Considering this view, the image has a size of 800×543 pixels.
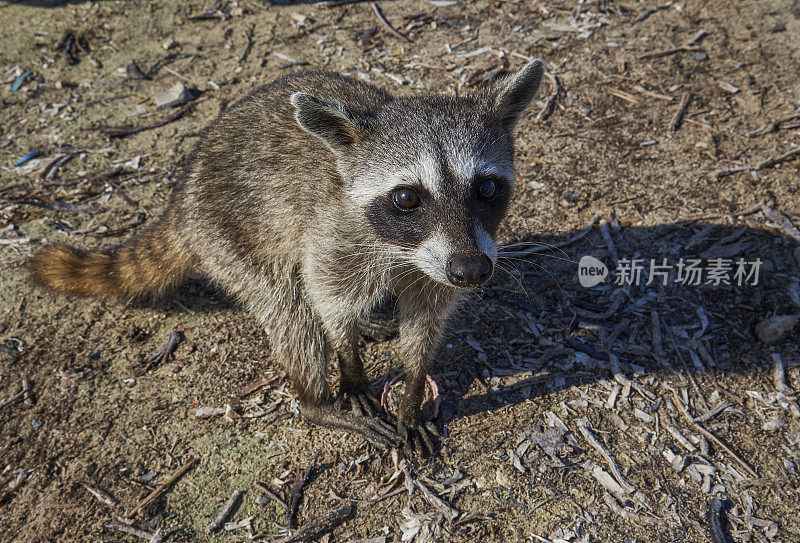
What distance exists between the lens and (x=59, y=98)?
22.0 feet

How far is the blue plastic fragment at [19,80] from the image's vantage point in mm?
6819

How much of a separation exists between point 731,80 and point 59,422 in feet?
23.0

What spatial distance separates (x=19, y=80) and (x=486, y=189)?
6294 mm

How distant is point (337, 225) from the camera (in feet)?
11.8

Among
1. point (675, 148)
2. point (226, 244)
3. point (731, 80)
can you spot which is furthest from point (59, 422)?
point (731, 80)

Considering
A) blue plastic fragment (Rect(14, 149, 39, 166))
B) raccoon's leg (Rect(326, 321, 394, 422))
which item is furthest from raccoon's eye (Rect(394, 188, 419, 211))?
blue plastic fragment (Rect(14, 149, 39, 166))

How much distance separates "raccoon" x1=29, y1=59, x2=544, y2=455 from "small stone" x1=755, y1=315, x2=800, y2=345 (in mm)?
2492

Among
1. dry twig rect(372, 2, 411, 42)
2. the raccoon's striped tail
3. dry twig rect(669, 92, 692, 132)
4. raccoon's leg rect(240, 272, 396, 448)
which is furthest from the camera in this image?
dry twig rect(372, 2, 411, 42)

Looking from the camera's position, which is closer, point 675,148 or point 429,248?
point 429,248

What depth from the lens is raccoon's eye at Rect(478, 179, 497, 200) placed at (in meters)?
3.29

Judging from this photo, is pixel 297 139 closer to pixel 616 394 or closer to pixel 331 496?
pixel 331 496

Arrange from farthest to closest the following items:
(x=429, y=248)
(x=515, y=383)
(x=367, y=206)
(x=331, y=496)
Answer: (x=515, y=383) < (x=331, y=496) < (x=367, y=206) < (x=429, y=248)

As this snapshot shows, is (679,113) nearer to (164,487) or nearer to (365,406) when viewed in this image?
(365,406)

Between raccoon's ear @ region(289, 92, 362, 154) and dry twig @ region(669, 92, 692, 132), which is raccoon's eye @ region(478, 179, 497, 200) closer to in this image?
raccoon's ear @ region(289, 92, 362, 154)
